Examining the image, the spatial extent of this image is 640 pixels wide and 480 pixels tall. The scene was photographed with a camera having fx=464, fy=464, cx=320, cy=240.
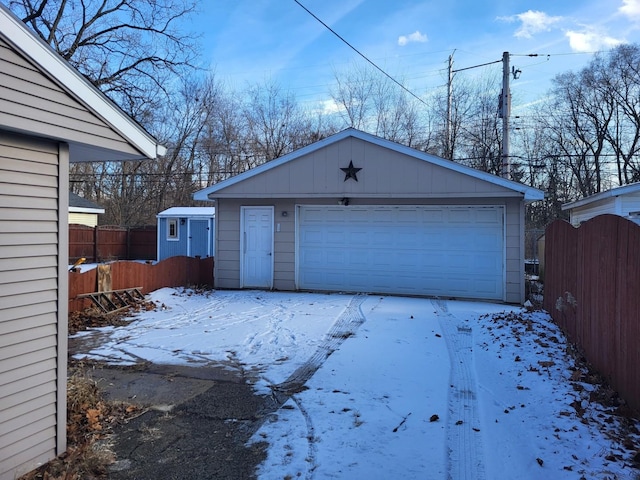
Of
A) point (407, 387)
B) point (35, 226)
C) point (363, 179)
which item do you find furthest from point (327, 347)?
point (363, 179)

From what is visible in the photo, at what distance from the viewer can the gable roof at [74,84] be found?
2.86 m

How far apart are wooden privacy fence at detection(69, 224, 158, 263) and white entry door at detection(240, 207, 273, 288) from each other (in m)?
12.9

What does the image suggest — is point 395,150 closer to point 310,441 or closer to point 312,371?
point 312,371

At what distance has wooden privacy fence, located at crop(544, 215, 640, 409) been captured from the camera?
376cm

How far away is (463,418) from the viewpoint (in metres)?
4.04

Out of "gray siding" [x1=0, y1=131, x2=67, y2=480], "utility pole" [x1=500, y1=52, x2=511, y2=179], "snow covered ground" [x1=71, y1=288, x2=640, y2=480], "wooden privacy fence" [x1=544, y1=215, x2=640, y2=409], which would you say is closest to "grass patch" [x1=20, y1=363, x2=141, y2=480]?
"gray siding" [x1=0, y1=131, x2=67, y2=480]

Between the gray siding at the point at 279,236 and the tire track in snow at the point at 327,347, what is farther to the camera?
the gray siding at the point at 279,236

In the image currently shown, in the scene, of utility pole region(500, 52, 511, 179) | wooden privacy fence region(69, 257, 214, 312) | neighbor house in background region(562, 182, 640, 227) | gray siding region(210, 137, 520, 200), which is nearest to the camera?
wooden privacy fence region(69, 257, 214, 312)

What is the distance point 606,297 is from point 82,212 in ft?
81.0

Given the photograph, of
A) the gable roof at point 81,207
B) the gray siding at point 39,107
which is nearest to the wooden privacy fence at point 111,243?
the gable roof at point 81,207

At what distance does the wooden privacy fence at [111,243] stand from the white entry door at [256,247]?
506 inches

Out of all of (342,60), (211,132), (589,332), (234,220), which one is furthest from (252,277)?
(211,132)

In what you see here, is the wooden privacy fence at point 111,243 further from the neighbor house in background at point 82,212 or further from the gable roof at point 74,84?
the gable roof at point 74,84

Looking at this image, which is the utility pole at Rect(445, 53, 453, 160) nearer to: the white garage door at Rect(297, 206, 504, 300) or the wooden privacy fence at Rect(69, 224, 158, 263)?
the white garage door at Rect(297, 206, 504, 300)
